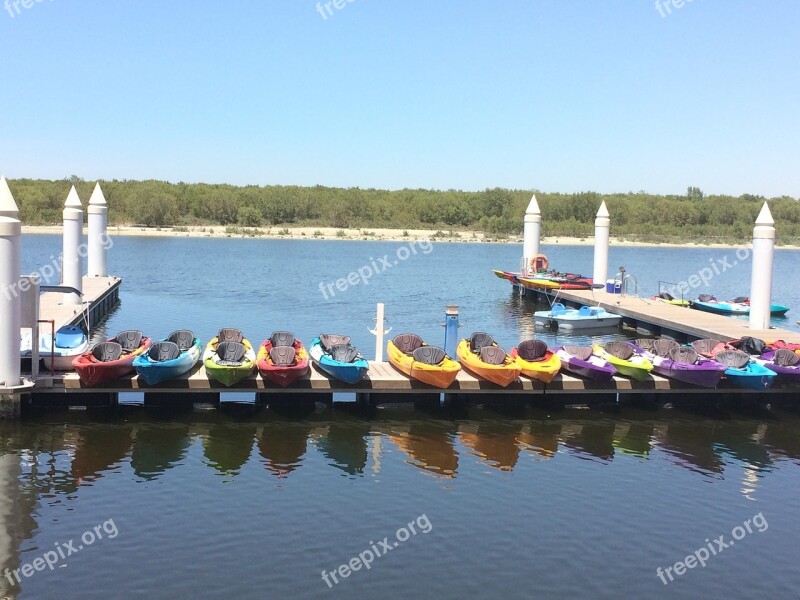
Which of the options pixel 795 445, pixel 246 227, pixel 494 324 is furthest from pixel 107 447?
pixel 246 227

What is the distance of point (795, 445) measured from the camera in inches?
634

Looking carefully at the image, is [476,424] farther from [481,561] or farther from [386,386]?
[481,561]

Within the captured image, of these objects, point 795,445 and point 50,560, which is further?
point 795,445

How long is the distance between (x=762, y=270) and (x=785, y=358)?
234 inches

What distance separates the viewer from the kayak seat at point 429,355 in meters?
17.1

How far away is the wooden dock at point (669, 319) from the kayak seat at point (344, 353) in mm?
11237

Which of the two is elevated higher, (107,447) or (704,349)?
(704,349)

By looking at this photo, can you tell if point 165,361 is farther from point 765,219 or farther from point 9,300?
point 765,219

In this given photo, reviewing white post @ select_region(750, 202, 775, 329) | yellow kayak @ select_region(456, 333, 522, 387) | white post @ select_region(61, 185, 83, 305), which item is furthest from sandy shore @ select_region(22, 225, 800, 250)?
yellow kayak @ select_region(456, 333, 522, 387)

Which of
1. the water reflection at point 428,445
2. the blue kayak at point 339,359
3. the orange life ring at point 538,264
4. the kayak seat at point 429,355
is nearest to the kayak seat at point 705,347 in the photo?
the kayak seat at point 429,355

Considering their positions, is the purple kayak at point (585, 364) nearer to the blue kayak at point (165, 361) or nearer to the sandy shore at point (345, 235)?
the blue kayak at point (165, 361)

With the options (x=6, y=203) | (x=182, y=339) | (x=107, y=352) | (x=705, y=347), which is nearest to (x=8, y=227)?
(x=6, y=203)

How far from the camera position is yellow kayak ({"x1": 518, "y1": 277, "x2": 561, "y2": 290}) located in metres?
37.3

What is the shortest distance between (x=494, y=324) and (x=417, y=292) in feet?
38.1
